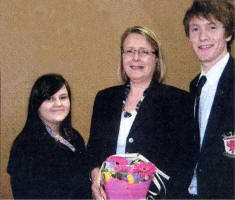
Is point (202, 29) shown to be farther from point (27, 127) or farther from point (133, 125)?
point (27, 127)

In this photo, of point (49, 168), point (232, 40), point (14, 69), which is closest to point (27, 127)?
point (49, 168)

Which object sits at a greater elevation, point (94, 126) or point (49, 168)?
point (94, 126)

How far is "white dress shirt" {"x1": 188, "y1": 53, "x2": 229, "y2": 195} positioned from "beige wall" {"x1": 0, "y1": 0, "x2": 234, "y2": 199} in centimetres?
52

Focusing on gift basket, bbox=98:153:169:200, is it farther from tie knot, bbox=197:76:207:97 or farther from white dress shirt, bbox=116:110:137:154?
tie knot, bbox=197:76:207:97

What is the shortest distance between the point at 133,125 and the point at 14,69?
94 cm

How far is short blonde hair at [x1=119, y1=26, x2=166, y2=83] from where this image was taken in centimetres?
180

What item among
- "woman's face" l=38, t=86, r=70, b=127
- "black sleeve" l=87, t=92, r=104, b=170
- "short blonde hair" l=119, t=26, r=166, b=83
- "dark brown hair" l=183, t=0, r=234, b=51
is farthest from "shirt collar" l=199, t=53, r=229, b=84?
"woman's face" l=38, t=86, r=70, b=127

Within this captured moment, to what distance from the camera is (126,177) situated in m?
1.42

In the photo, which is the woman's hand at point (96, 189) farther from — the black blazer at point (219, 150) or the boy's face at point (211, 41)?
the boy's face at point (211, 41)

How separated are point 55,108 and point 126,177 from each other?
0.62 m

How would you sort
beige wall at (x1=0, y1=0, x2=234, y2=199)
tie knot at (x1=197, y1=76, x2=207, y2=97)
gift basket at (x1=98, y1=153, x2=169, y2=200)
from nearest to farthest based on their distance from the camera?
gift basket at (x1=98, y1=153, x2=169, y2=200) < tie knot at (x1=197, y1=76, x2=207, y2=97) < beige wall at (x1=0, y1=0, x2=234, y2=199)

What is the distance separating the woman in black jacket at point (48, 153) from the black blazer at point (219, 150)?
2.23ft

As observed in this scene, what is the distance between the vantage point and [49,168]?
1773 millimetres

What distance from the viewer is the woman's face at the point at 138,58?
180 centimetres
